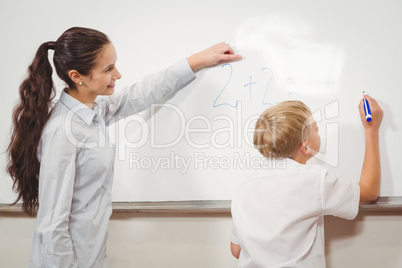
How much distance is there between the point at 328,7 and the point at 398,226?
0.68m

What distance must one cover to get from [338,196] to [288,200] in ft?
0.42

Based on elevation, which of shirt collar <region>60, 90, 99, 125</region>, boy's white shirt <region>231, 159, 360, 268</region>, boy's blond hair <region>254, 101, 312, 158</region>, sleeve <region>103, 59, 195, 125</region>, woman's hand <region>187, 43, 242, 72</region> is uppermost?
woman's hand <region>187, 43, 242, 72</region>

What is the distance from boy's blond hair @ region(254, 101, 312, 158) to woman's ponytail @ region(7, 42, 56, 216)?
0.57 m

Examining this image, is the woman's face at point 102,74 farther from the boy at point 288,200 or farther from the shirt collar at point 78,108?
the boy at point 288,200

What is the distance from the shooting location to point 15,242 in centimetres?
119

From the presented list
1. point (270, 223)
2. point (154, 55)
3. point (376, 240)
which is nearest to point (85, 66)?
point (154, 55)

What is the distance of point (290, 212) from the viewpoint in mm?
777

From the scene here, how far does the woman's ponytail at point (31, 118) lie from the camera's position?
2.78 feet

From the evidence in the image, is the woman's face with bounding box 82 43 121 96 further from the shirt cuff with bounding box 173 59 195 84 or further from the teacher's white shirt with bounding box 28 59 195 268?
the shirt cuff with bounding box 173 59 195 84

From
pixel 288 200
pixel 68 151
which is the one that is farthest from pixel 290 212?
pixel 68 151

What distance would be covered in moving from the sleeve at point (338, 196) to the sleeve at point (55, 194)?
61 cm

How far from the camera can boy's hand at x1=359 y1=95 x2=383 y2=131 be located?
0.91 metres

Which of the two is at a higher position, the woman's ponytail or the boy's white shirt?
the woman's ponytail

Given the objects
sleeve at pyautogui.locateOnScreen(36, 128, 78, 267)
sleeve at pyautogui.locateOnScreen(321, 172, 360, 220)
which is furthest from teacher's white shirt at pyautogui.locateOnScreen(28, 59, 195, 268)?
sleeve at pyautogui.locateOnScreen(321, 172, 360, 220)
